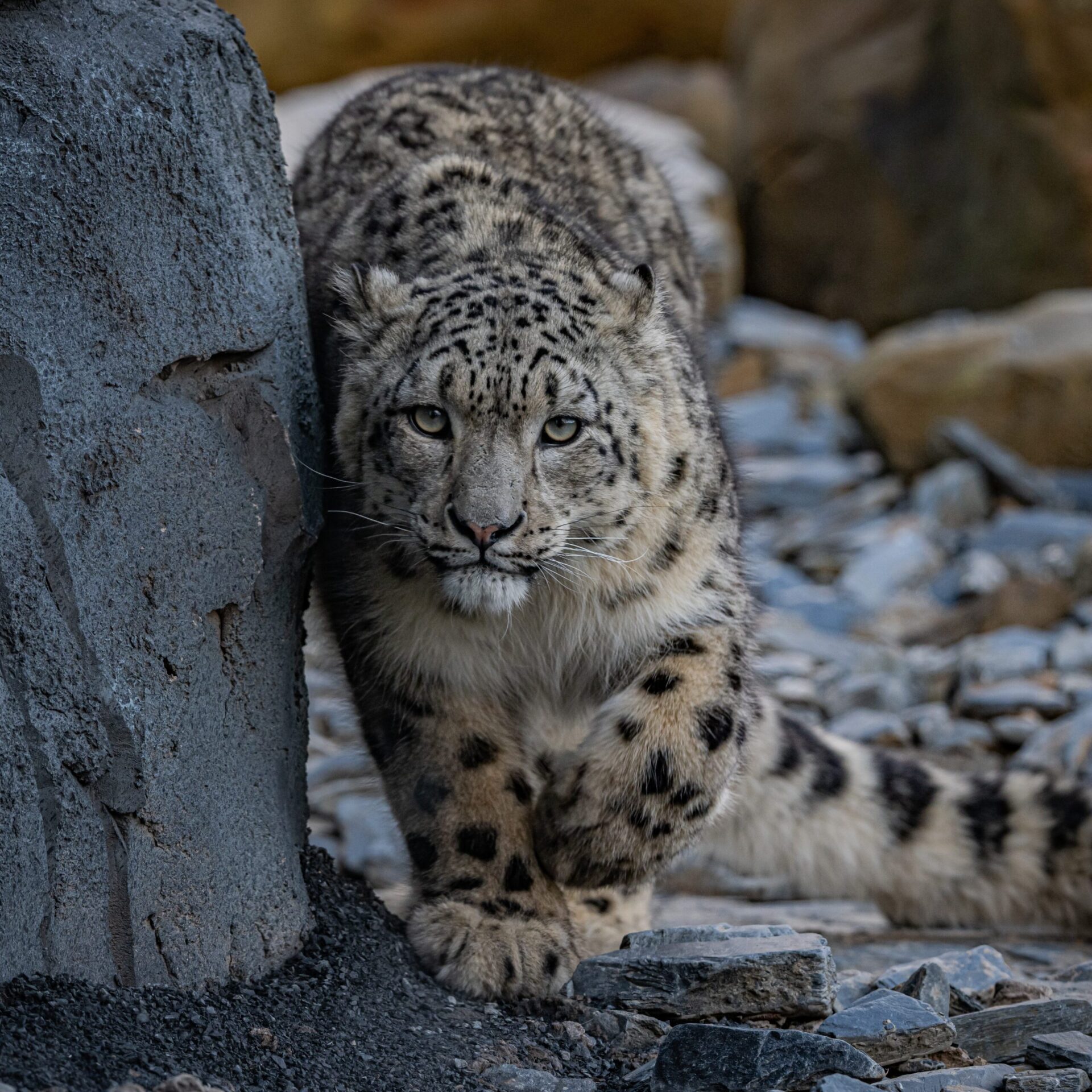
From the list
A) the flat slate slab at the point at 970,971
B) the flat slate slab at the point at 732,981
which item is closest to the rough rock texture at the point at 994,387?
the flat slate slab at the point at 970,971

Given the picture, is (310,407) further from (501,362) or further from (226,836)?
(226,836)

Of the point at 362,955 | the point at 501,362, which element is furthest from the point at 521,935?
the point at 501,362

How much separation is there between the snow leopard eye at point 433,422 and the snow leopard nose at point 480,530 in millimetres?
222

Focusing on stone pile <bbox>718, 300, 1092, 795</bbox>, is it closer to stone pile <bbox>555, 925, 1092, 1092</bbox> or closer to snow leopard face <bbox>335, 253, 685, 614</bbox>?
snow leopard face <bbox>335, 253, 685, 614</bbox>

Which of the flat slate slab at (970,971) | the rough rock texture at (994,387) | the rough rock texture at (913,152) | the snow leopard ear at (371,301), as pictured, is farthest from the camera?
the rough rock texture at (913,152)

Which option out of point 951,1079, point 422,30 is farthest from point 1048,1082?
point 422,30

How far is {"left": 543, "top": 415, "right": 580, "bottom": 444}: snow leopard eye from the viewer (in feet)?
12.5

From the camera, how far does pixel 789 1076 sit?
3029mm

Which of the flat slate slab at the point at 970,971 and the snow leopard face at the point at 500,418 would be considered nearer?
the snow leopard face at the point at 500,418

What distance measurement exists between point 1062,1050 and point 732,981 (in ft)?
2.21

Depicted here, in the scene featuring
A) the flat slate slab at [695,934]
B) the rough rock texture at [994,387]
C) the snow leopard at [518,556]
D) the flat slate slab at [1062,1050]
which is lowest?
the rough rock texture at [994,387]

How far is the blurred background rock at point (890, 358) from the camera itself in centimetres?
654

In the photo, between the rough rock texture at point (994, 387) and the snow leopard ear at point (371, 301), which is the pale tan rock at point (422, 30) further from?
the snow leopard ear at point (371, 301)

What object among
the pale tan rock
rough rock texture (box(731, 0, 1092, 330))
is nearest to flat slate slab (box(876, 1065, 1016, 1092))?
rough rock texture (box(731, 0, 1092, 330))
